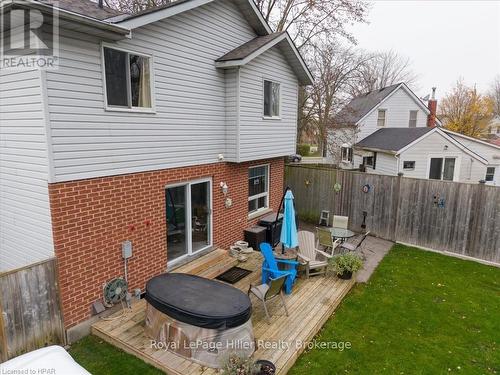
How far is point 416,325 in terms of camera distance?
21.3 ft

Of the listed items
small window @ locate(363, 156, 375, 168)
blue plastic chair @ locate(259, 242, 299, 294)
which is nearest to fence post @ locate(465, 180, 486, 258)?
blue plastic chair @ locate(259, 242, 299, 294)

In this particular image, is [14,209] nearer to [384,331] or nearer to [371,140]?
[384,331]

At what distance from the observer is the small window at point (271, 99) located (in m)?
9.84

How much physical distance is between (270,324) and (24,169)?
529 cm

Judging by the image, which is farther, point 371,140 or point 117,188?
point 371,140

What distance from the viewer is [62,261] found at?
5195 mm

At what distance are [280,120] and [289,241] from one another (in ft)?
15.2

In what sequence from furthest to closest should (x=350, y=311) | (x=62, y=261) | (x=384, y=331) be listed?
(x=350, y=311)
(x=384, y=331)
(x=62, y=261)

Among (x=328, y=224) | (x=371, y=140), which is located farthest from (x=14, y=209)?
(x=371, y=140)

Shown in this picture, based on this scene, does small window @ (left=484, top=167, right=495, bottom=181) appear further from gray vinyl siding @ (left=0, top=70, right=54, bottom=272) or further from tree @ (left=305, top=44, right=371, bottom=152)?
gray vinyl siding @ (left=0, top=70, right=54, bottom=272)

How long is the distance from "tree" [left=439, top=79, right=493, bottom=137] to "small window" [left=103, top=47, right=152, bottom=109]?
107ft

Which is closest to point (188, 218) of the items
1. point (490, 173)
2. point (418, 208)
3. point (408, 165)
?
point (418, 208)

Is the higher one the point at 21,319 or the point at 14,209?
the point at 14,209

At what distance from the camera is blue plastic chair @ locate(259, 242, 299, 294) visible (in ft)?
22.5
